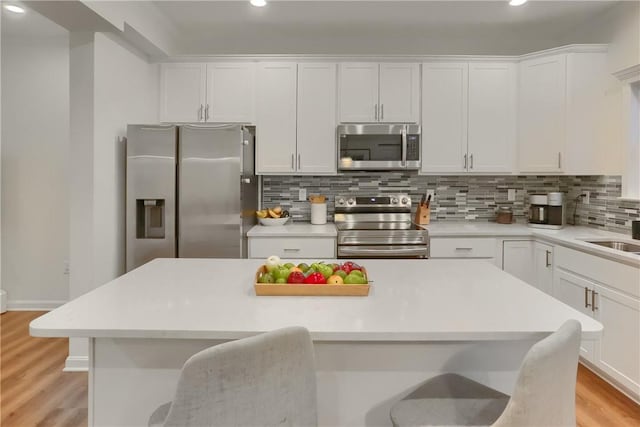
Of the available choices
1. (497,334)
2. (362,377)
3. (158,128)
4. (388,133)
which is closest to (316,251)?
(388,133)

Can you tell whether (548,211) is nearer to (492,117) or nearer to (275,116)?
(492,117)

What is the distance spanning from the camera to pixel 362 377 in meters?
1.42

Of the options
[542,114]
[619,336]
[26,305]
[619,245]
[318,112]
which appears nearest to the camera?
[619,336]

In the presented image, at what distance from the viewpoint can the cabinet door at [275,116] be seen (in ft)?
12.2

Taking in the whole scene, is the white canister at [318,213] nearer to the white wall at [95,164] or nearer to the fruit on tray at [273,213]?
the fruit on tray at [273,213]

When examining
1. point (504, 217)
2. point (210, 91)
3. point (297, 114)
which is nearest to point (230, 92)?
point (210, 91)

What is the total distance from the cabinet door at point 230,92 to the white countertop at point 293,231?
3.23ft

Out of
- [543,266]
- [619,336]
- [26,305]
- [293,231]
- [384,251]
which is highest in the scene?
[293,231]

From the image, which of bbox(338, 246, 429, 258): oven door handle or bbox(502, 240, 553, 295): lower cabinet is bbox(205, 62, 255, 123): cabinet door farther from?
bbox(502, 240, 553, 295): lower cabinet

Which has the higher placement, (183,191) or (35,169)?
(35,169)

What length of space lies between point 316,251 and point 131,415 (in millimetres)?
2114

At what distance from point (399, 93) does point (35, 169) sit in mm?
3627

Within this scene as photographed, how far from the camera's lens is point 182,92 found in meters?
3.76

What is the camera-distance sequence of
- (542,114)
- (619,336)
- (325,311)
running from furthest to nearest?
(542,114) < (619,336) < (325,311)
